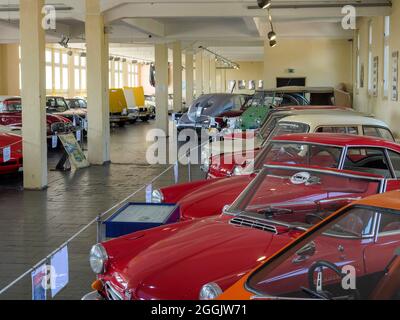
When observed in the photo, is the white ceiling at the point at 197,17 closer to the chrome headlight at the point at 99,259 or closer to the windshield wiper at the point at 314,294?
the chrome headlight at the point at 99,259

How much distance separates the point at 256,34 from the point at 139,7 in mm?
8435

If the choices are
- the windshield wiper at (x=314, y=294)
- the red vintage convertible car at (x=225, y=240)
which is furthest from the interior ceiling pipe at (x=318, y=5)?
the windshield wiper at (x=314, y=294)

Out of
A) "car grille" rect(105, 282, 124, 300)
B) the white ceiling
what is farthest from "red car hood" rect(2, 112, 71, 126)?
"car grille" rect(105, 282, 124, 300)

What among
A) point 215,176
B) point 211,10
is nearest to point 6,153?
point 215,176

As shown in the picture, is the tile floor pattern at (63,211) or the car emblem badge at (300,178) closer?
the car emblem badge at (300,178)

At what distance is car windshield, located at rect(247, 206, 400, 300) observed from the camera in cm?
305

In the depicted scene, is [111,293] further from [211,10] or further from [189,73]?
[189,73]

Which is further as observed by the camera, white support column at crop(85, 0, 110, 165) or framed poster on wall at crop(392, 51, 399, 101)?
white support column at crop(85, 0, 110, 165)

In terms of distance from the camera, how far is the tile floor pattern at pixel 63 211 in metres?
6.35

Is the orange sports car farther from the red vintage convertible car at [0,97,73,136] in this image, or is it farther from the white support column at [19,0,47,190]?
the red vintage convertible car at [0,97,73,136]

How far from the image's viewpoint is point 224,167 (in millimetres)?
8539

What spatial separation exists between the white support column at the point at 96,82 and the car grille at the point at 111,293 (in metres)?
11.8

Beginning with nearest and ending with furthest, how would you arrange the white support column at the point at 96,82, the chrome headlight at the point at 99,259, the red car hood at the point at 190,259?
the red car hood at the point at 190,259 < the chrome headlight at the point at 99,259 < the white support column at the point at 96,82

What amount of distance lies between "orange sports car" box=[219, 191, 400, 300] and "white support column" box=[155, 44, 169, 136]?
21404 millimetres
